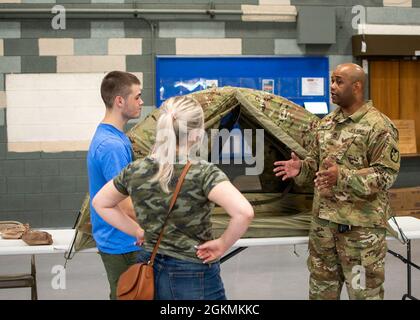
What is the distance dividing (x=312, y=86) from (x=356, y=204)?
3681 mm

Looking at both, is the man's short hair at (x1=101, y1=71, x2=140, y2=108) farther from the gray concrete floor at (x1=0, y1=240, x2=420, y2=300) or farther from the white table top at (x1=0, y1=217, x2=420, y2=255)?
the gray concrete floor at (x1=0, y1=240, x2=420, y2=300)

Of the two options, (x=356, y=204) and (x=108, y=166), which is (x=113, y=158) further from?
(x=356, y=204)

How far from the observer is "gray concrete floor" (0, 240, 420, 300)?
410cm

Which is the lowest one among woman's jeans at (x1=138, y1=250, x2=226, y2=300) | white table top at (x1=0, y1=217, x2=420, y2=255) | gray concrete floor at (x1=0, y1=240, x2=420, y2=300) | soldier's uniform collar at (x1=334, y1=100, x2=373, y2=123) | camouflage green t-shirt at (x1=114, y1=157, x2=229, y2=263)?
gray concrete floor at (x1=0, y1=240, x2=420, y2=300)

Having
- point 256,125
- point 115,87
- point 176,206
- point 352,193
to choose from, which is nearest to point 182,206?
point 176,206

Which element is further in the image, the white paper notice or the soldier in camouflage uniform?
the white paper notice

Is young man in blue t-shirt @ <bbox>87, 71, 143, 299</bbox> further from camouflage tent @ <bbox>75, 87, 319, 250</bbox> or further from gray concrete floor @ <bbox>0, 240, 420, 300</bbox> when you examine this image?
gray concrete floor @ <bbox>0, 240, 420, 300</bbox>

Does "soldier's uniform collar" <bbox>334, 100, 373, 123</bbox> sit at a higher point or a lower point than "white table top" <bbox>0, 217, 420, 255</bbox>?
higher

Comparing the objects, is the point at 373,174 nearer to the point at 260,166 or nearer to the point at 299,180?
the point at 299,180

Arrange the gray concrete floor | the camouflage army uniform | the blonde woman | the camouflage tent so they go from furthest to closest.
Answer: the gray concrete floor, the camouflage tent, the camouflage army uniform, the blonde woman

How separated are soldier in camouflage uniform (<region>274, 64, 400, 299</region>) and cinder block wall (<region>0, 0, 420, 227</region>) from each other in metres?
3.44

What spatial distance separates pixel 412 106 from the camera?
21.5 ft

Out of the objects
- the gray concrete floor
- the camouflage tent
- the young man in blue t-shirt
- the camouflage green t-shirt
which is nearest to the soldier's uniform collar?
the camouflage tent

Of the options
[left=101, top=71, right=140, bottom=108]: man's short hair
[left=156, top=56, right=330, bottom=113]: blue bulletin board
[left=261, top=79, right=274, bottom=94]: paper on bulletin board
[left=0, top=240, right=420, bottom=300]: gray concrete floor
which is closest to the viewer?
[left=101, top=71, right=140, bottom=108]: man's short hair
